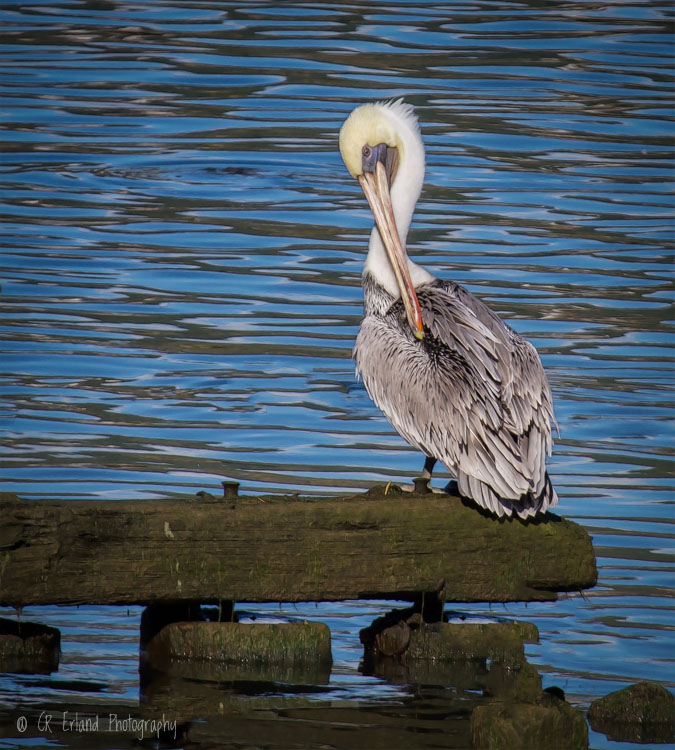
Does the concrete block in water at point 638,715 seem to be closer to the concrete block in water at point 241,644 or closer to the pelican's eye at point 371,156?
the concrete block in water at point 241,644

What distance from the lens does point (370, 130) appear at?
6852 mm

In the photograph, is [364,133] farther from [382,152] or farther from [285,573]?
[285,573]

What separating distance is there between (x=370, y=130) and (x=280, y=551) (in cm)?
249

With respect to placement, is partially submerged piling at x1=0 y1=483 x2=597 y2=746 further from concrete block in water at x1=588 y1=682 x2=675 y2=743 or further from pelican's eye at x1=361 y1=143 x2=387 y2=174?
pelican's eye at x1=361 y1=143 x2=387 y2=174

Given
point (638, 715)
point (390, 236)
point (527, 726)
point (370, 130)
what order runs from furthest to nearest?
point (370, 130)
point (390, 236)
point (638, 715)
point (527, 726)

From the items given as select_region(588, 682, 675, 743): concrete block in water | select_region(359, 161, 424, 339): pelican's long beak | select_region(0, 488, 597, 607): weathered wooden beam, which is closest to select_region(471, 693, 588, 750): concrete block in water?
select_region(588, 682, 675, 743): concrete block in water

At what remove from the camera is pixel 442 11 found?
20234mm

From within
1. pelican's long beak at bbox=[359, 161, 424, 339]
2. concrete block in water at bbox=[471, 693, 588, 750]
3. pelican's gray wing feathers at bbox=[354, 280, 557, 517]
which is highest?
pelican's long beak at bbox=[359, 161, 424, 339]

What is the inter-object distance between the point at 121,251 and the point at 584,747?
807 cm

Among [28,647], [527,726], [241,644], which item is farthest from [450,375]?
[28,647]

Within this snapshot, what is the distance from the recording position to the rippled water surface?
667 centimetres

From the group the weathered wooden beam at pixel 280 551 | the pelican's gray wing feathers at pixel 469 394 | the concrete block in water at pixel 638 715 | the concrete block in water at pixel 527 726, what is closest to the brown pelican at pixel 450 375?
the pelican's gray wing feathers at pixel 469 394

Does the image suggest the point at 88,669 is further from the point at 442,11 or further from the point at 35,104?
the point at 442,11

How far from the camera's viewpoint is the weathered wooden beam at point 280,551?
486 cm
